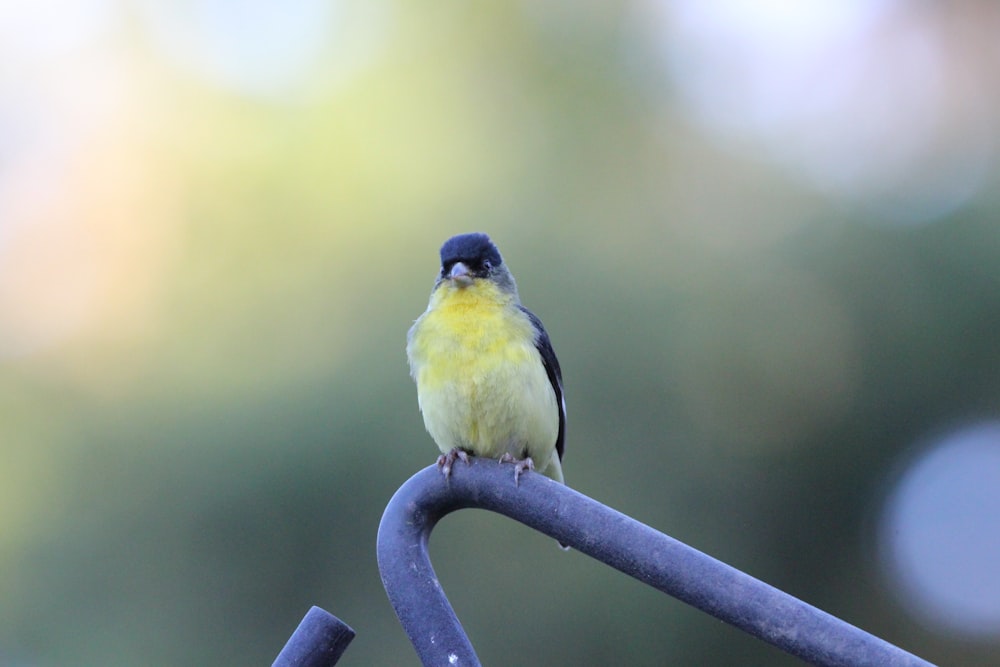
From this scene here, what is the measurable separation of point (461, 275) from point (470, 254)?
0.10 metres

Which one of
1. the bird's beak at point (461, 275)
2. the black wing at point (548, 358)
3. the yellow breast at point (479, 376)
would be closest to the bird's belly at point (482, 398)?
the yellow breast at point (479, 376)

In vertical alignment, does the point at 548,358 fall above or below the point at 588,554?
above

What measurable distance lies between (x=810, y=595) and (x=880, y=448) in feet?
3.60

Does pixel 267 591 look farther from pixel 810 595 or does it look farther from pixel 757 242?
pixel 757 242

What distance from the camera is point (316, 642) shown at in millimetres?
1840

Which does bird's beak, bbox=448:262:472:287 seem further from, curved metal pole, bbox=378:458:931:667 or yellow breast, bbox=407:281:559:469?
curved metal pole, bbox=378:458:931:667

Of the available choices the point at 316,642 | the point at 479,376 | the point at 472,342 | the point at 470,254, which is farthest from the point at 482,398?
the point at 316,642

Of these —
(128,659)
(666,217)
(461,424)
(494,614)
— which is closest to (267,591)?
(128,659)

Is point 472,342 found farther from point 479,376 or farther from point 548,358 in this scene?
point 548,358

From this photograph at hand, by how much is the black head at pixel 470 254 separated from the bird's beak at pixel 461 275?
19 mm

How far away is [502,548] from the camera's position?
6.77m

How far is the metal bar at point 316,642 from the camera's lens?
1838mm

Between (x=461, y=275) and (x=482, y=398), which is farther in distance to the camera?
(x=461, y=275)

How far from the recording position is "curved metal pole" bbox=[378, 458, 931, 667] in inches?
63.6
